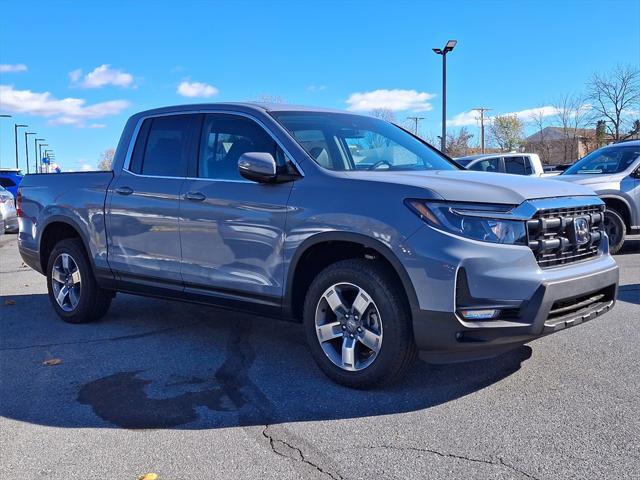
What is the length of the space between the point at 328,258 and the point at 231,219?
0.77m

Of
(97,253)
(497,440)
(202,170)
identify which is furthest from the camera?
(97,253)

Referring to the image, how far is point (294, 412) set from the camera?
377cm

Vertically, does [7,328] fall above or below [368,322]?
below

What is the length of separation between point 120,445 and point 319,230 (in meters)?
1.73

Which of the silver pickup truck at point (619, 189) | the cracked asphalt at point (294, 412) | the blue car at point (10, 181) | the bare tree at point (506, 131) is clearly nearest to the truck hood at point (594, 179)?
the silver pickup truck at point (619, 189)

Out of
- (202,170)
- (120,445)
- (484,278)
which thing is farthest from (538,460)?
(202,170)

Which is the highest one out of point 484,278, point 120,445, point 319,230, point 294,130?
point 294,130

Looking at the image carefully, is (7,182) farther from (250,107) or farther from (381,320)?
(381,320)

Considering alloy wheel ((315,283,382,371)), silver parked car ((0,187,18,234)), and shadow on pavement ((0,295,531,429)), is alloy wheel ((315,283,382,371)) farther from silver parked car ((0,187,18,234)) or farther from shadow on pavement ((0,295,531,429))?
silver parked car ((0,187,18,234))

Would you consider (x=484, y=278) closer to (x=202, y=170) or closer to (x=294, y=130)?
(x=294, y=130)

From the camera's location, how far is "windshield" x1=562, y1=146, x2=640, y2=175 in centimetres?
1006

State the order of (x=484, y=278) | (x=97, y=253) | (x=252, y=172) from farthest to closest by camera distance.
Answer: (x=97, y=253) < (x=252, y=172) < (x=484, y=278)

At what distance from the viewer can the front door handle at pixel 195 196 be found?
479 centimetres

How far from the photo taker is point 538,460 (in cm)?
307
